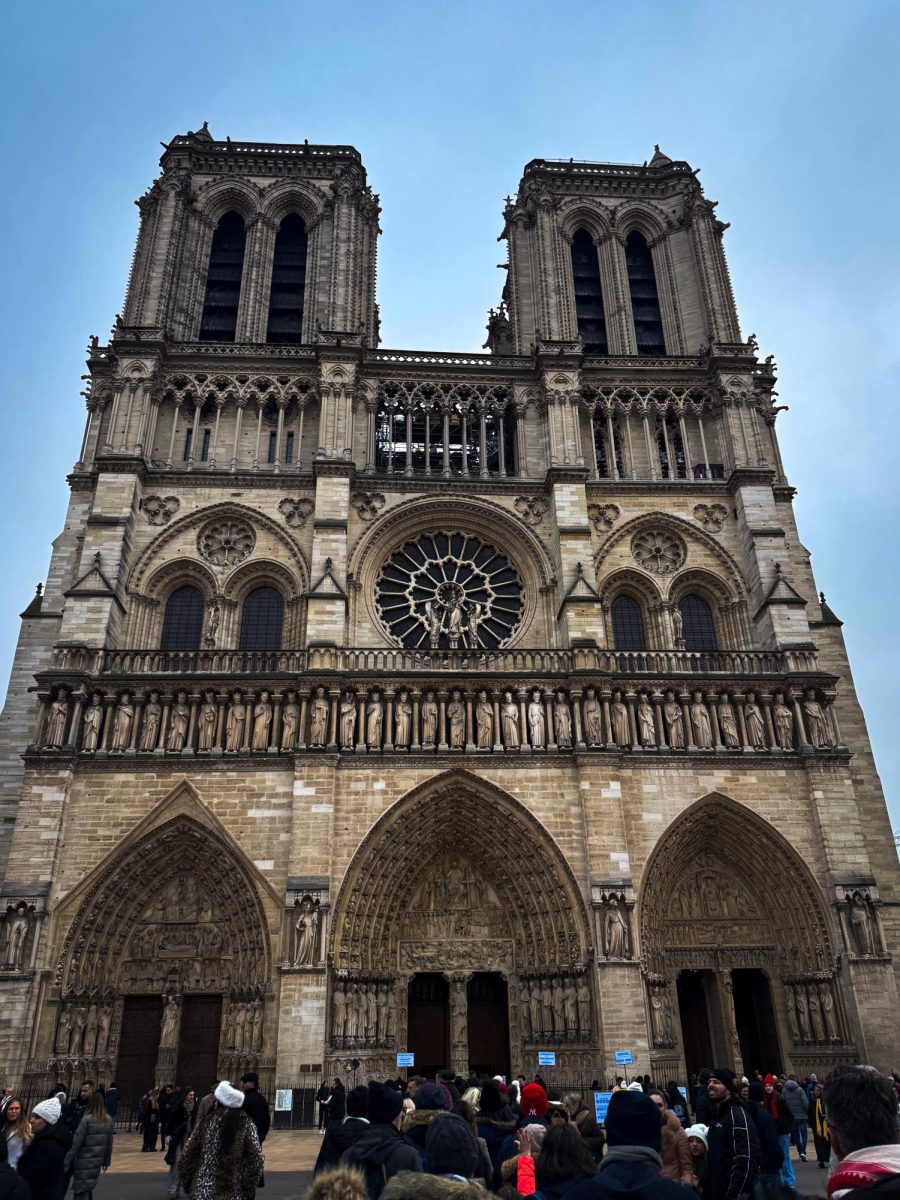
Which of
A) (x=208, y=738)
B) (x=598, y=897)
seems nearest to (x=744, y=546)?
(x=598, y=897)

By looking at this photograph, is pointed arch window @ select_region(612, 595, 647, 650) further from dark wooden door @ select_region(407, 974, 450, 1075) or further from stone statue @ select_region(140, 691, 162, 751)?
stone statue @ select_region(140, 691, 162, 751)

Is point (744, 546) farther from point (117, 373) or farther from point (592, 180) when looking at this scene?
point (117, 373)

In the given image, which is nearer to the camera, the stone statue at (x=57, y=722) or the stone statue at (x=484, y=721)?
the stone statue at (x=57, y=722)

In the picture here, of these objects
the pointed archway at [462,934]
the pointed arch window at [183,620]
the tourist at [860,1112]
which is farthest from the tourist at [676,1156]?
the pointed arch window at [183,620]

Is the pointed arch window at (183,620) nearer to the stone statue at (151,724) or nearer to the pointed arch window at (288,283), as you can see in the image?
the stone statue at (151,724)

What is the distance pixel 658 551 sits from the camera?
23.6 meters

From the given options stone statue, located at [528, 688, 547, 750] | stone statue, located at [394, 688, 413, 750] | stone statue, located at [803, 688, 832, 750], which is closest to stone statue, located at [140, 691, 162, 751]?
stone statue, located at [394, 688, 413, 750]

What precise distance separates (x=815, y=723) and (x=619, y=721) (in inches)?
179

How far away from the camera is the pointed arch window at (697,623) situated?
23031 mm

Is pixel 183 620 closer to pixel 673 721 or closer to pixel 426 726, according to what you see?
pixel 426 726

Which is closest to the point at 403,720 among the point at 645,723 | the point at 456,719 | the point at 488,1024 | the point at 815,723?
the point at 456,719

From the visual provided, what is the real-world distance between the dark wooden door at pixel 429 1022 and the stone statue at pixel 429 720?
505 centimetres

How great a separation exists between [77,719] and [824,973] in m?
16.6

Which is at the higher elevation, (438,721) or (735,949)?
(438,721)
